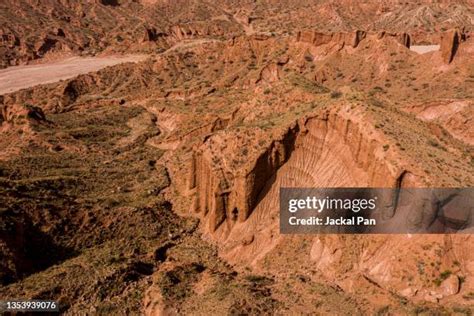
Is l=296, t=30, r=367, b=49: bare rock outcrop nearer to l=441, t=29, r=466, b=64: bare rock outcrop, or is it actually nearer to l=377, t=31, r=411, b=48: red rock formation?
l=377, t=31, r=411, b=48: red rock formation

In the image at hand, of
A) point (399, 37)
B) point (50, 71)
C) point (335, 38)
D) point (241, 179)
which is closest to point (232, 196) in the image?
point (241, 179)

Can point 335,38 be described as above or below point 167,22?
below

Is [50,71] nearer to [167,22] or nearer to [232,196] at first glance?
[167,22]

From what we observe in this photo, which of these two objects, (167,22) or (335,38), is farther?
(167,22)

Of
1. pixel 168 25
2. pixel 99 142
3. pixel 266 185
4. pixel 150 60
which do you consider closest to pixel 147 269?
pixel 266 185

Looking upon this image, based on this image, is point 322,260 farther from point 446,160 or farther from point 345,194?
Result: point 446,160

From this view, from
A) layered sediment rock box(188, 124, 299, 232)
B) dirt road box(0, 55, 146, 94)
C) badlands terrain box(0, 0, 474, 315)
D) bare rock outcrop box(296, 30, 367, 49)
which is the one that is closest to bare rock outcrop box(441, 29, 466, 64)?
badlands terrain box(0, 0, 474, 315)

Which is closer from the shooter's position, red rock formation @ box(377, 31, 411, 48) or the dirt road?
red rock formation @ box(377, 31, 411, 48)

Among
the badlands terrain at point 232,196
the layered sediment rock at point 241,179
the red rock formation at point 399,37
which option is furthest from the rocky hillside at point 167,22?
the layered sediment rock at point 241,179
